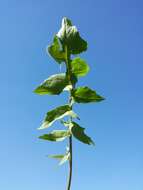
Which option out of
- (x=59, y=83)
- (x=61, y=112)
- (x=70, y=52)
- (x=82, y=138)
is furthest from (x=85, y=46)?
(x=82, y=138)

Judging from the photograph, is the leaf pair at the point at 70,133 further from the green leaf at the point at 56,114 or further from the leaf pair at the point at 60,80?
the leaf pair at the point at 60,80

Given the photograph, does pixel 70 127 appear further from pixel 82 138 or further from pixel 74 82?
pixel 74 82

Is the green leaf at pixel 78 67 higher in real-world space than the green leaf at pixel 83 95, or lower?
higher

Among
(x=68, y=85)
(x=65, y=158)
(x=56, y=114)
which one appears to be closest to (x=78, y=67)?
(x=68, y=85)

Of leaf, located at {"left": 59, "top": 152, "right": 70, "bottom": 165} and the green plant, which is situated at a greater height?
the green plant

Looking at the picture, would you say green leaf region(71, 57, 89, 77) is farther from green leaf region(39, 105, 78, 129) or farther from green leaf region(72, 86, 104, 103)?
green leaf region(39, 105, 78, 129)

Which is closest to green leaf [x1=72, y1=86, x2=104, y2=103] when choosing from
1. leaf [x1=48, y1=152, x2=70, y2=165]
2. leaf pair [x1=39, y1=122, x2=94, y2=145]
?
leaf pair [x1=39, y1=122, x2=94, y2=145]

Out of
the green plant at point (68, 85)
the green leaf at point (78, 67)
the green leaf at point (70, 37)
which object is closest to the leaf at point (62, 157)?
the green plant at point (68, 85)
